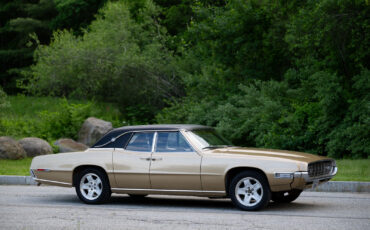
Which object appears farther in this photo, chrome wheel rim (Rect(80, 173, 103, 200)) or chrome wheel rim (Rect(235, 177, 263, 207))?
chrome wheel rim (Rect(80, 173, 103, 200))

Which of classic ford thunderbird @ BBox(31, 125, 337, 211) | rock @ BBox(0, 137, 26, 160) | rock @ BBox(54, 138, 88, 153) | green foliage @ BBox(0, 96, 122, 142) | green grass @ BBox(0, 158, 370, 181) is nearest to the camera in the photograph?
classic ford thunderbird @ BBox(31, 125, 337, 211)

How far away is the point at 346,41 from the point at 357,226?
48.8 feet

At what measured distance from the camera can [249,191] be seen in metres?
9.11

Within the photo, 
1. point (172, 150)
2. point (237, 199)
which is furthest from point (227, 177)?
point (172, 150)

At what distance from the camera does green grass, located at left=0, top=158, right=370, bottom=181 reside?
13820 mm

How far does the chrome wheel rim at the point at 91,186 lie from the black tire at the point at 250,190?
8.69 feet

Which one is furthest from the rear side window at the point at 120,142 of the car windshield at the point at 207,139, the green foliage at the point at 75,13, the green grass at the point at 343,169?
the green foliage at the point at 75,13

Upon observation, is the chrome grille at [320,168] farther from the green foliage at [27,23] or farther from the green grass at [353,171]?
the green foliage at [27,23]

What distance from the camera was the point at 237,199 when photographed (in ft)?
30.0

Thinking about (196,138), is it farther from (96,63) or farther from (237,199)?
(96,63)

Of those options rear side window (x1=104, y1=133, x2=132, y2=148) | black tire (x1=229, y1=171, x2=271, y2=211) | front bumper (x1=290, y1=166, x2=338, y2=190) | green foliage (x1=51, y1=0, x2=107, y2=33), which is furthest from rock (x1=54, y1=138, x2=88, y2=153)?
green foliage (x1=51, y1=0, x2=107, y2=33)

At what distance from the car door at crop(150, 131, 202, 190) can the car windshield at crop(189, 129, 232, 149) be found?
0.71 ft

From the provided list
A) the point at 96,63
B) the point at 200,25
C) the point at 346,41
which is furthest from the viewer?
the point at 96,63

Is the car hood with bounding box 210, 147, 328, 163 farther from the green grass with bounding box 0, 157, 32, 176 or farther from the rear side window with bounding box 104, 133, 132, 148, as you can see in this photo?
the green grass with bounding box 0, 157, 32, 176
